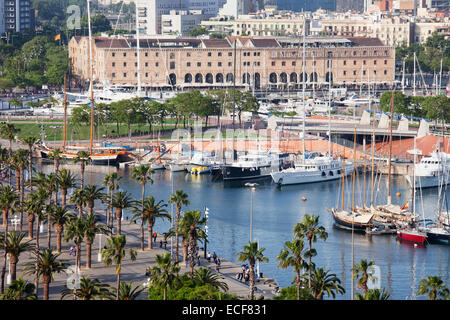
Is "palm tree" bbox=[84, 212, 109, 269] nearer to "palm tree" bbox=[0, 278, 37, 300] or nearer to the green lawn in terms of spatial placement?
"palm tree" bbox=[0, 278, 37, 300]

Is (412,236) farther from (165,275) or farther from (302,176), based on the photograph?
(165,275)

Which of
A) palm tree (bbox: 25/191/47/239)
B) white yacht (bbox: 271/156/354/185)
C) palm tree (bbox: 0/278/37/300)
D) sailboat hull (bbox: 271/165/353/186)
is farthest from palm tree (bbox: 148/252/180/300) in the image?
white yacht (bbox: 271/156/354/185)

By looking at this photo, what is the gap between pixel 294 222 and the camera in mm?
67438

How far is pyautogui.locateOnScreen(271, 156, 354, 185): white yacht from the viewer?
81688 mm

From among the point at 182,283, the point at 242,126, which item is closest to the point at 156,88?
the point at 242,126

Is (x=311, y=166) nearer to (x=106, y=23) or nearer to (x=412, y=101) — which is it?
(x=412, y=101)

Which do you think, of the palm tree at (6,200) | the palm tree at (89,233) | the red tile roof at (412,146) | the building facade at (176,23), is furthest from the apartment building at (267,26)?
the palm tree at (89,233)

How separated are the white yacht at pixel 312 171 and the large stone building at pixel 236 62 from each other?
150ft

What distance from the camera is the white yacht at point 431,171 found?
7956 cm

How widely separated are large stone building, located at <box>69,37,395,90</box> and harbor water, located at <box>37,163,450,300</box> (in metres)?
43.3

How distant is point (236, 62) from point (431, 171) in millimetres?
57413

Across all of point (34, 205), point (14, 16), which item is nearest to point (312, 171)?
point (34, 205)

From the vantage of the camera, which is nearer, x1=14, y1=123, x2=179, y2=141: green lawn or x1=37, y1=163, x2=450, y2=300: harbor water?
x1=37, y1=163, x2=450, y2=300: harbor water

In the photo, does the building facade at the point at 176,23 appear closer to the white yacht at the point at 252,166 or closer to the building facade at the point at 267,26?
the building facade at the point at 267,26
